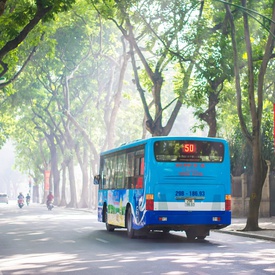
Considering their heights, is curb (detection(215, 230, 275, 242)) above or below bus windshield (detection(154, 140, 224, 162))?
below

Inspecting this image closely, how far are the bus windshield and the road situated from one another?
241 cm

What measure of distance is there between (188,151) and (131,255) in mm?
5715

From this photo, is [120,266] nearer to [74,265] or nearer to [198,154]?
[74,265]

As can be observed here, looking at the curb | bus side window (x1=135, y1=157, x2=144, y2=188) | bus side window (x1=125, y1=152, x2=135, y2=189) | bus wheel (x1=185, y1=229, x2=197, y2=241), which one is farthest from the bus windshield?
the curb

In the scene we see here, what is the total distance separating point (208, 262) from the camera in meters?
15.4

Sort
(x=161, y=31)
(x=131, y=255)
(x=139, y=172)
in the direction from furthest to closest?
(x=161, y=31) → (x=139, y=172) → (x=131, y=255)

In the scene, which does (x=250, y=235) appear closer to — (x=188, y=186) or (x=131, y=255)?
(x=188, y=186)

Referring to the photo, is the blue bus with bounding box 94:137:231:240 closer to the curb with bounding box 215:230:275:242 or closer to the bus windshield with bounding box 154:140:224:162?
the bus windshield with bounding box 154:140:224:162

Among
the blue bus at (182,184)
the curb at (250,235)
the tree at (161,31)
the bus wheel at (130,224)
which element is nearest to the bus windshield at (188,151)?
the blue bus at (182,184)

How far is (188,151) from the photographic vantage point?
2222 cm

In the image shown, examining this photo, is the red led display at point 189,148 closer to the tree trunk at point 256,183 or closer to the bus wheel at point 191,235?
the bus wheel at point 191,235

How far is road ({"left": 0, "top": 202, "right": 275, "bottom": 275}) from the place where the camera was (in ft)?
45.9

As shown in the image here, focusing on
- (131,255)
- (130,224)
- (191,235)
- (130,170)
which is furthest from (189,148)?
(131,255)

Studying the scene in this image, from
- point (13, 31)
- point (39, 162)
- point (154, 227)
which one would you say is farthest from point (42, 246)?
point (39, 162)
